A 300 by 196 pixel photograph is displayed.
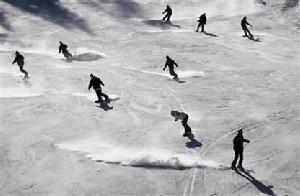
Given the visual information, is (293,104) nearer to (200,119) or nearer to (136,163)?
(200,119)

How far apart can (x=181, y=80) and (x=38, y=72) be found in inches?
299

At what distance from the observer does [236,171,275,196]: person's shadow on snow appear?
13594 mm

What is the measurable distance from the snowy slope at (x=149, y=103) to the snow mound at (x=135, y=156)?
0.04m

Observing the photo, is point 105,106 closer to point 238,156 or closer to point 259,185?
point 238,156

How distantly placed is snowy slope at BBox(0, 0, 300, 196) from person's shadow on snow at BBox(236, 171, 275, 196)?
6cm

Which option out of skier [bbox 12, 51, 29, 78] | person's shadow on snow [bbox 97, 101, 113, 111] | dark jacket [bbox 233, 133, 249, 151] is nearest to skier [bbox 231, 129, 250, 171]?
dark jacket [bbox 233, 133, 249, 151]

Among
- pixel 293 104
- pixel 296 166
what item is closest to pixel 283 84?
pixel 293 104

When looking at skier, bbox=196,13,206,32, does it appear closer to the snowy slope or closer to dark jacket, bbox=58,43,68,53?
the snowy slope

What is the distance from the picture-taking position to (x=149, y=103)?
68.3ft

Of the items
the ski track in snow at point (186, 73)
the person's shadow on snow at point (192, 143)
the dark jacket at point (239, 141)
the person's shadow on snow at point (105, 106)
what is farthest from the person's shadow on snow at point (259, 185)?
the ski track in snow at point (186, 73)

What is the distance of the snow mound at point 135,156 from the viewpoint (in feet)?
49.7

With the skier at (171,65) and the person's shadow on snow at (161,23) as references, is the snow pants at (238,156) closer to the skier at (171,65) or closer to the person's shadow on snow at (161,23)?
the skier at (171,65)

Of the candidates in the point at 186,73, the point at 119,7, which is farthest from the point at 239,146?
the point at 119,7

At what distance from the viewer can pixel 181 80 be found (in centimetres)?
2350
